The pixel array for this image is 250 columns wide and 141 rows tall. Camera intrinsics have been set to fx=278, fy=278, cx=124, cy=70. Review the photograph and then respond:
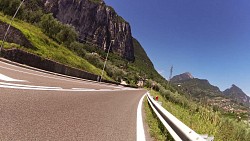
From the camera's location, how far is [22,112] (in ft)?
17.7

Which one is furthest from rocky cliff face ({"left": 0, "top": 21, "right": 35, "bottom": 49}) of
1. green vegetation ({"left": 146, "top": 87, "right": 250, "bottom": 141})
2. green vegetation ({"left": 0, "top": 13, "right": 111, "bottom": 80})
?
green vegetation ({"left": 146, "top": 87, "right": 250, "bottom": 141})

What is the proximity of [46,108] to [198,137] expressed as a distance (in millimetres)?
3990

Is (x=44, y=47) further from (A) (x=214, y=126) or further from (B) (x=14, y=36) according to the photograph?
(A) (x=214, y=126)

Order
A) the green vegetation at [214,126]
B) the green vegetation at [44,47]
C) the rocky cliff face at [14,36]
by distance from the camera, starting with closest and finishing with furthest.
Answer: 1. the green vegetation at [214,126]
2. the rocky cliff face at [14,36]
3. the green vegetation at [44,47]

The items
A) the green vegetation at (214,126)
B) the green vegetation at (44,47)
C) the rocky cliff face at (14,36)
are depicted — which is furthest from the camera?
the green vegetation at (44,47)

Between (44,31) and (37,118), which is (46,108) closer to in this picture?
(37,118)

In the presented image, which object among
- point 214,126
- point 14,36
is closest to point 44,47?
point 14,36

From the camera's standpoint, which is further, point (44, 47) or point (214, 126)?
point (44, 47)

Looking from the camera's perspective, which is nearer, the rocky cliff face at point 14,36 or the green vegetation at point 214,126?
the green vegetation at point 214,126

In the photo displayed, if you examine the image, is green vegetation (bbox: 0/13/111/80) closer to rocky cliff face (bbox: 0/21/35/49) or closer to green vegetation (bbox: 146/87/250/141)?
rocky cliff face (bbox: 0/21/35/49)

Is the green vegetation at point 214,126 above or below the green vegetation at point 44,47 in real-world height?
below

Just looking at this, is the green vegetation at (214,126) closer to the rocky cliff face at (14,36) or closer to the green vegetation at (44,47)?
the green vegetation at (44,47)

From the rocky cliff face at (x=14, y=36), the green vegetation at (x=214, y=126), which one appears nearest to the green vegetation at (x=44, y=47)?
the rocky cliff face at (x=14, y=36)

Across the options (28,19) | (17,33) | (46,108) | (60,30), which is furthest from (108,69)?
(46,108)
